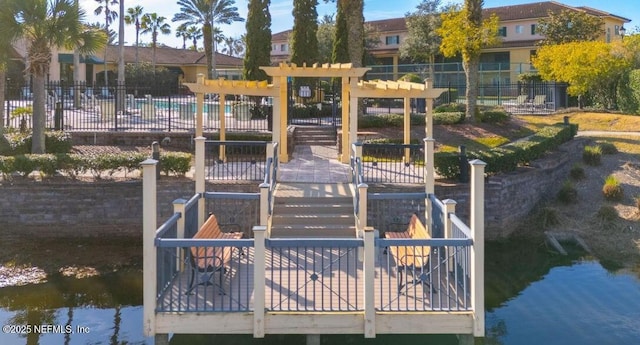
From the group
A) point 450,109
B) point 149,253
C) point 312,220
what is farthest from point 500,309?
point 450,109

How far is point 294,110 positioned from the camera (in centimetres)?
2484

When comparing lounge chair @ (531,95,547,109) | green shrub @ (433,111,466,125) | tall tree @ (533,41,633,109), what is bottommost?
green shrub @ (433,111,466,125)

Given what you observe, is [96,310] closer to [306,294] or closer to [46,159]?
[306,294]

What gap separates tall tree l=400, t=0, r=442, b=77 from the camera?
4794cm

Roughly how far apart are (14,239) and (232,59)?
53.2 metres

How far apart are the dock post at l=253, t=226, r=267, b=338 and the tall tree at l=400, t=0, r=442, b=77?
42.4m

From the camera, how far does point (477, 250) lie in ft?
23.7

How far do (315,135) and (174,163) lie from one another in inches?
309

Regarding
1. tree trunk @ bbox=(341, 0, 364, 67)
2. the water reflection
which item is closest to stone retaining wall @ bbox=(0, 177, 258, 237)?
the water reflection

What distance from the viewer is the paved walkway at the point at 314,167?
14.5 m

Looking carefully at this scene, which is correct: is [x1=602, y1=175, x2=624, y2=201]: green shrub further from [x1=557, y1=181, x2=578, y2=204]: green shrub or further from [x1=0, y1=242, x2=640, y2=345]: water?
[x1=0, y1=242, x2=640, y2=345]: water

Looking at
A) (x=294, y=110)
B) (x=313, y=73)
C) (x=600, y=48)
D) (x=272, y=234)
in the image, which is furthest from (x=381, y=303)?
(x=600, y=48)

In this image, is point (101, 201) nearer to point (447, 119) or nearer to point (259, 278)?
point (259, 278)

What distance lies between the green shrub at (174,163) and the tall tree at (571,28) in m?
33.2
